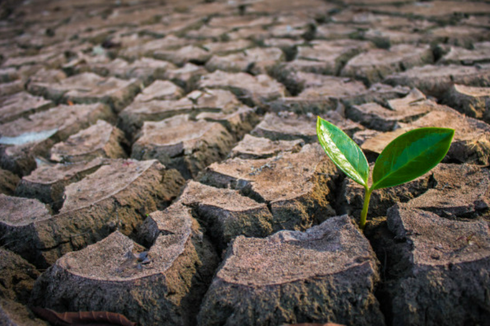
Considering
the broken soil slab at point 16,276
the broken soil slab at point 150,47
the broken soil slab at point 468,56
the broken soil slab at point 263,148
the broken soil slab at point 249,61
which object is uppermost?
the broken soil slab at point 150,47

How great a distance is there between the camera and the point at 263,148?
1.46 meters

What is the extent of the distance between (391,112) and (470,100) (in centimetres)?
35

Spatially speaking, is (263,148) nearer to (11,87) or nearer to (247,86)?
(247,86)

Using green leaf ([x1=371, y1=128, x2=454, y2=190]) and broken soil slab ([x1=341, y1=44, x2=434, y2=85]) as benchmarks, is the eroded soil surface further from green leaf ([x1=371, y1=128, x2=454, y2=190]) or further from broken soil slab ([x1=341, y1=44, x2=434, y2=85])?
green leaf ([x1=371, y1=128, x2=454, y2=190])

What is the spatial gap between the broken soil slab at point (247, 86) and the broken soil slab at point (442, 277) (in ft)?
3.63

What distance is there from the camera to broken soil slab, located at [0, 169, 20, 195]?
1.45 metres

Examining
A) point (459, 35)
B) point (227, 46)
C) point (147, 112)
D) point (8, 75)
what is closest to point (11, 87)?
point (8, 75)

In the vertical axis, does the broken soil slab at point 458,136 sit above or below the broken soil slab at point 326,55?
below

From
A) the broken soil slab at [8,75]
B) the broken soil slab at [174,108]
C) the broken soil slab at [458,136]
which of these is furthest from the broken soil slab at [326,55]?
the broken soil slab at [8,75]

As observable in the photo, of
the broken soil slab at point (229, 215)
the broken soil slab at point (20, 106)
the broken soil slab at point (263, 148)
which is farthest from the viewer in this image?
the broken soil slab at point (20, 106)

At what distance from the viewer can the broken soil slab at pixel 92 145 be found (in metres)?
1.57

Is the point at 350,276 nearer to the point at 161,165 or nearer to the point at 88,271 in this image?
the point at 88,271

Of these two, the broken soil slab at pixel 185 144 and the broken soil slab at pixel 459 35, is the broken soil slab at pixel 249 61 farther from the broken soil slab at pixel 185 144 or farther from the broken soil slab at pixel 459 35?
the broken soil slab at pixel 459 35

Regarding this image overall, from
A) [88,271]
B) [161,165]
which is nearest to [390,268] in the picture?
[88,271]
